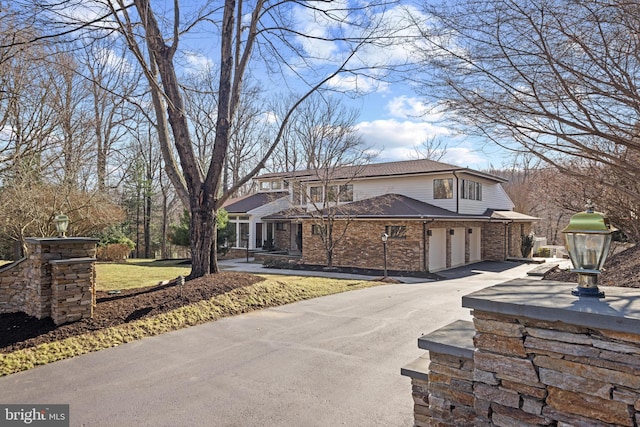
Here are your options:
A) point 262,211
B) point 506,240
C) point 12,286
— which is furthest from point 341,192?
point 12,286

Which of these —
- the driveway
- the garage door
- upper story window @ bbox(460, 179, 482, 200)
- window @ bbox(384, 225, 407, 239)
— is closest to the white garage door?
upper story window @ bbox(460, 179, 482, 200)

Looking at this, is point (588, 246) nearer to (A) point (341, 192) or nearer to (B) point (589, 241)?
(B) point (589, 241)

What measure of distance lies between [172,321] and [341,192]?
14.2 metres

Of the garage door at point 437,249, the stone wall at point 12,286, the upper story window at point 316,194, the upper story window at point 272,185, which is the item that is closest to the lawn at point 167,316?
the stone wall at point 12,286

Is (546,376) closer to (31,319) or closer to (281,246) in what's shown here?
(31,319)

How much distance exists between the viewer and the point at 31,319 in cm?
615

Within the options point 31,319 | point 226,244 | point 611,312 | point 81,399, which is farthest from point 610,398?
point 226,244

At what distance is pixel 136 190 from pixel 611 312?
26.8m

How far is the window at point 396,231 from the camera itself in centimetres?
1645

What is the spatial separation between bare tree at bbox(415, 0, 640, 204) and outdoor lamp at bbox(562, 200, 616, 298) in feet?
7.99

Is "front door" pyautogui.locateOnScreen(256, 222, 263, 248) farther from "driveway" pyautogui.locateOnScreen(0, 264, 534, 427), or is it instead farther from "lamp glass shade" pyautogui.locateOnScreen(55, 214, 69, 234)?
"lamp glass shade" pyautogui.locateOnScreen(55, 214, 69, 234)

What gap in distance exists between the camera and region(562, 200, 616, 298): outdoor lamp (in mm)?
2248

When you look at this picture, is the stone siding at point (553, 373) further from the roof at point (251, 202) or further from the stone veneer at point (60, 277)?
the roof at point (251, 202)

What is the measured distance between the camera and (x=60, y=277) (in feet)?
19.7
